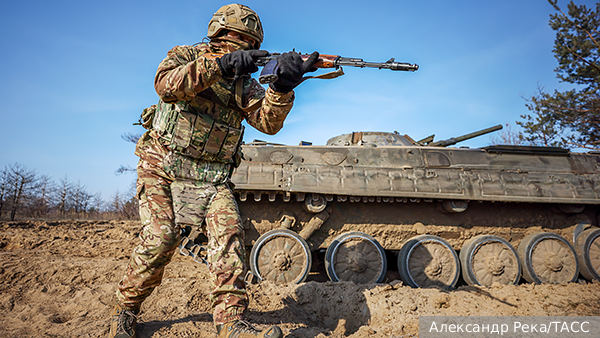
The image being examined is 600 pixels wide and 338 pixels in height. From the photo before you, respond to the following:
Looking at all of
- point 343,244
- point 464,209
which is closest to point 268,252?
point 343,244

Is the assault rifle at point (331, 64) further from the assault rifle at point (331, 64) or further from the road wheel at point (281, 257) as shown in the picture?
the road wheel at point (281, 257)

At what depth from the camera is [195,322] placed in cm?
281

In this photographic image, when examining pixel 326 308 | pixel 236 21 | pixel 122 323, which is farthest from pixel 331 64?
pixel 326 308

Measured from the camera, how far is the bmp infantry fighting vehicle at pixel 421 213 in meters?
5.44

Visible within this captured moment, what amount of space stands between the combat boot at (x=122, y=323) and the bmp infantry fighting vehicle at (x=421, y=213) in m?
2.74

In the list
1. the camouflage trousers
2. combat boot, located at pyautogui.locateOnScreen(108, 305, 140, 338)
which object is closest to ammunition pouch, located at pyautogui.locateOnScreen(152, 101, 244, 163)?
the camouflage trousers

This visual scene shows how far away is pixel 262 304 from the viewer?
3730mm

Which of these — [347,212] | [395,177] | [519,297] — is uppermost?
[395,177]

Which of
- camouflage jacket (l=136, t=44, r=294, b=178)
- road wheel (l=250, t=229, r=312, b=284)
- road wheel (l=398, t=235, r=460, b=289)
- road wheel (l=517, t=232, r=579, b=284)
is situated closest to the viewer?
camouflage jacket (l=136, t=44, r=294, b=178)

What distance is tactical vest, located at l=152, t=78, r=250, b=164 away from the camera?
2670 millimetres

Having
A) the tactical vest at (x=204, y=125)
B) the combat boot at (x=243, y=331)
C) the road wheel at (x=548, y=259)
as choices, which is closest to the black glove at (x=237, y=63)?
the tactical vest at (x=204, y=125)

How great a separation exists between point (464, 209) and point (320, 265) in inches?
104

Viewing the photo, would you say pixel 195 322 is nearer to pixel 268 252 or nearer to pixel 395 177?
pixel 268 252

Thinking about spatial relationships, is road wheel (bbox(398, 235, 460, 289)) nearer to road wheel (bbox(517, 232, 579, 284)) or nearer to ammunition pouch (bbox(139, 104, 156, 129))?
road wheel (bbox(517, 232, 579, 284))
